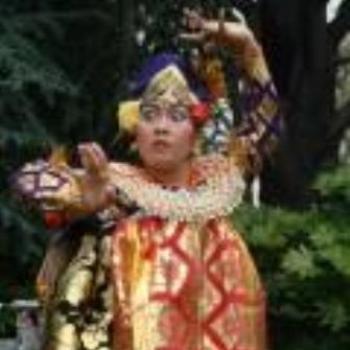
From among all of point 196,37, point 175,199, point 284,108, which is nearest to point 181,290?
point 175,199

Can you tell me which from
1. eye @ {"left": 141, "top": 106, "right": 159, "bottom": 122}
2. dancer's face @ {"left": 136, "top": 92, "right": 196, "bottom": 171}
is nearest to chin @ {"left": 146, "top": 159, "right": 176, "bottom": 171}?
dancer's face @ {"left": 136, "top": 92, "right": 196, "bottom": 171}

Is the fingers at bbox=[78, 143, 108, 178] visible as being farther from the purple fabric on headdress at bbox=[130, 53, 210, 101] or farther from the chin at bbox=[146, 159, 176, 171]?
the purple fabric on headdress at bbox=[130, 53, 210, 101]

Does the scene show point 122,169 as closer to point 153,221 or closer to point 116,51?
point 153,221

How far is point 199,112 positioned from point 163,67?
0.14 metres

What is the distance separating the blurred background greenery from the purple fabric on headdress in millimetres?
378

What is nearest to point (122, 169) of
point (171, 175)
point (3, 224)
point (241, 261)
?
point (171, 175)

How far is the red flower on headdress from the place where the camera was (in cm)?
399

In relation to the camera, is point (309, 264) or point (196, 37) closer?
point (196, 37)

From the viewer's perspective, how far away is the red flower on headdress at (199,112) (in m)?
3.99

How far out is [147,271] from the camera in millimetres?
3861

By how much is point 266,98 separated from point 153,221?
0.50 metres

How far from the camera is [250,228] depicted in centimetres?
544

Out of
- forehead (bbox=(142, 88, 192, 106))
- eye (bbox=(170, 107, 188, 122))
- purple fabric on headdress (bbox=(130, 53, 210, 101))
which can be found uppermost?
purple fabric on headdress (bbox=(130, 53, 210, 101))

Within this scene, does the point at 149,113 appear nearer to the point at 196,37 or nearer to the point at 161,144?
the point at 161,144
